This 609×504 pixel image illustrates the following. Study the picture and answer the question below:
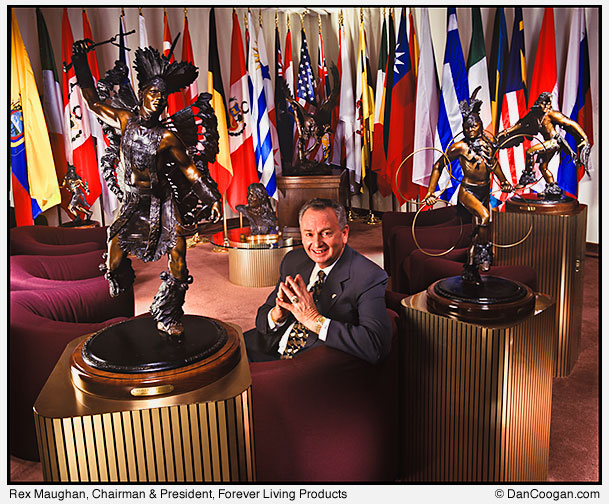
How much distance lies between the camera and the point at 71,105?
563 cm

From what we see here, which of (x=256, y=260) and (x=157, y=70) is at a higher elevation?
(x=157, y=70)

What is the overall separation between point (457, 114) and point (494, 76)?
1.05m

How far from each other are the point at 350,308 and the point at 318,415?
1.35ft

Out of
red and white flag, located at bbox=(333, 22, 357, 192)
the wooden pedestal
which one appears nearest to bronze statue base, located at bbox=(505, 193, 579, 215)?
the wooden pedestal

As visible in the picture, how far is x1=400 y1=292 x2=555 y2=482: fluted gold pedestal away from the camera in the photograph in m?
1.84

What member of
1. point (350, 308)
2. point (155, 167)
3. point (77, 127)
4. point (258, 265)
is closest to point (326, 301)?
point (350, 308)

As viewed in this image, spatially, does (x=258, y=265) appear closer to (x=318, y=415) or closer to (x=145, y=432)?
(x=318, y=415)

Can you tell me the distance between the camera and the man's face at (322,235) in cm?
190

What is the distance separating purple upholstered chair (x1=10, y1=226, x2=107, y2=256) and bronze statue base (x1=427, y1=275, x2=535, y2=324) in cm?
289

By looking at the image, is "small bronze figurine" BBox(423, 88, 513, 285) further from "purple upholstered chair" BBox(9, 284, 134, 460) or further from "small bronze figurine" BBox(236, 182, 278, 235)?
"small bronze figurine" BBox(236, 182, 278, 235)

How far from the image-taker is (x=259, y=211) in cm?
544
